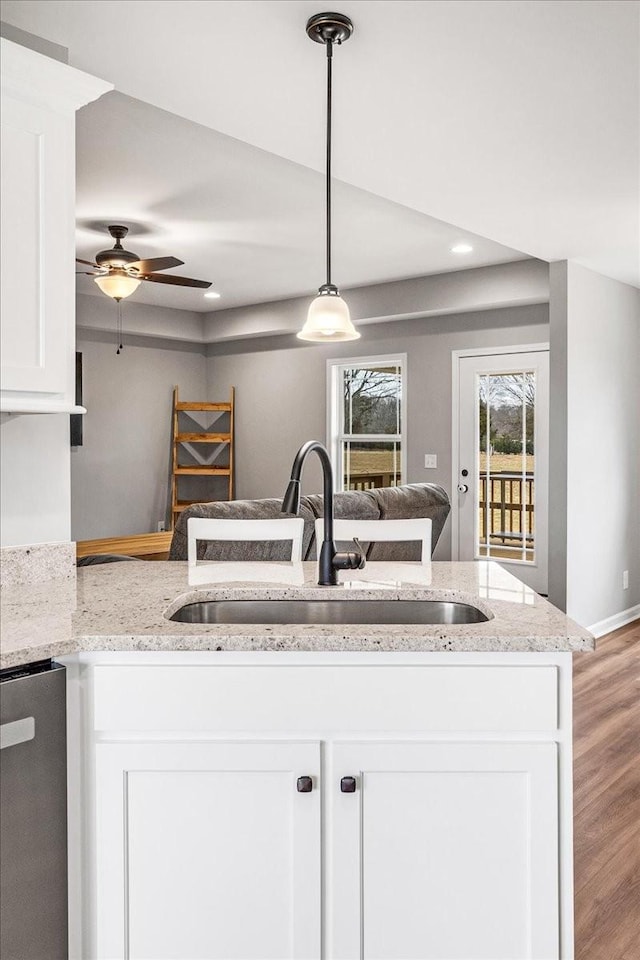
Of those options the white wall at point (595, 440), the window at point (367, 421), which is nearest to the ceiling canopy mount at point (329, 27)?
the white wall at point (595, 440)

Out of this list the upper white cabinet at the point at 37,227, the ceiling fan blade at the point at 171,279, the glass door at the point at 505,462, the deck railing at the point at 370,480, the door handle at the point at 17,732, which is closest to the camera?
the door handle at the point at 17,732


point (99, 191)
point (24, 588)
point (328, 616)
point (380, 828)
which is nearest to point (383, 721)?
point (380, 828)

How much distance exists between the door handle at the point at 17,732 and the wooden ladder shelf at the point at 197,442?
20.8 ft

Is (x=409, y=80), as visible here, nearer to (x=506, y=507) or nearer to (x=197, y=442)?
(x=506, y=507)

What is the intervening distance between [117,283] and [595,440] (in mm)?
3277

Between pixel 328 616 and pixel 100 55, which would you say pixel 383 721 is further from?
pixel 100 55

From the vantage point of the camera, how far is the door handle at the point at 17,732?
4.63ft

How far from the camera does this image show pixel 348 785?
1529mm

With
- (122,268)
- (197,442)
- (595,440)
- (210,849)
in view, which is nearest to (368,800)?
(210,849)

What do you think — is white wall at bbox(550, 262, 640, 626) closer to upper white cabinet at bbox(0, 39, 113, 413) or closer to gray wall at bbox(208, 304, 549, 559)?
gray wall at bbox(208, 304, 549, 559)

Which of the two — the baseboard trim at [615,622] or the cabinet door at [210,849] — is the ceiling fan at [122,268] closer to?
the baseboard trim at [615,622]

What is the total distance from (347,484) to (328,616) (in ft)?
18.2

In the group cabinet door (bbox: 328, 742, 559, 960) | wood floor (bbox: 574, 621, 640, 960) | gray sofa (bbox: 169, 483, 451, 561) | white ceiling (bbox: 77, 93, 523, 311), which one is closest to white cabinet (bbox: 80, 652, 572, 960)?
cabinet door (bbox: 328, 742, 559, 960)

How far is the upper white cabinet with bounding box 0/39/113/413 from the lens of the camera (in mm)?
1861
